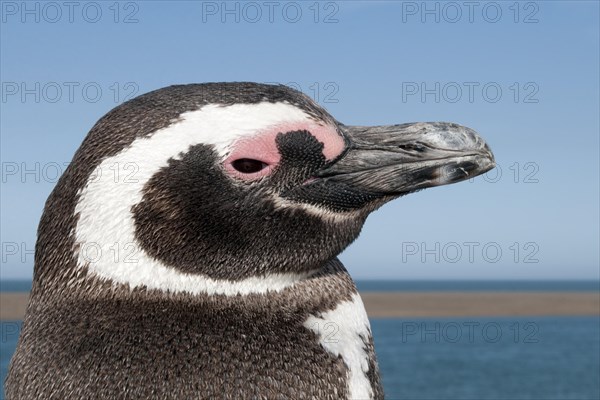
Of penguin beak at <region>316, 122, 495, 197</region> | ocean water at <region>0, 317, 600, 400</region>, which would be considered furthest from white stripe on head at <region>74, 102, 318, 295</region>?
ocean water at <region>0, 317, 600, 400</region>

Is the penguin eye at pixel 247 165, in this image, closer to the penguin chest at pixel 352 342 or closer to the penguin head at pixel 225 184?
the penguin head at pixel 225 184

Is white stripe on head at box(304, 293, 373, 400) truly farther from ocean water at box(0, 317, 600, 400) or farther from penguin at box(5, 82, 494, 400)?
ocean water at box(0, 317, 600, 400)

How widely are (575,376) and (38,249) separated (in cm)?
3132

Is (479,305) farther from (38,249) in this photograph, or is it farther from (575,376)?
(38,249)

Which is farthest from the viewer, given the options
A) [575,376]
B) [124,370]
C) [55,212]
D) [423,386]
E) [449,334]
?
[449,334]

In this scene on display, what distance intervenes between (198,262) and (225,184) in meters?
0.28

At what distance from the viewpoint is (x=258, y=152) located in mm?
2924

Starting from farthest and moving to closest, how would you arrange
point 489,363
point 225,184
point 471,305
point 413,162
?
point 471,305, point 489,363, point 413,162, point 225,184

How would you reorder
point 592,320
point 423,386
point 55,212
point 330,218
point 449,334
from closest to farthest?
point 55,212, point 330,218, point 423,386, point 449,334, point 592,320

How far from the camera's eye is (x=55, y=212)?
2.88 metres

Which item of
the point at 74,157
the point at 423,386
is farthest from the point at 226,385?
the point at 423,386

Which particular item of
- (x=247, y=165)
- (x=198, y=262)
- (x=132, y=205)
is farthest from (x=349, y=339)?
(x=132, y=205)

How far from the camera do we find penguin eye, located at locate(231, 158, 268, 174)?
115 inches

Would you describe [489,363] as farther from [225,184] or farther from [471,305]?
[225,184]
